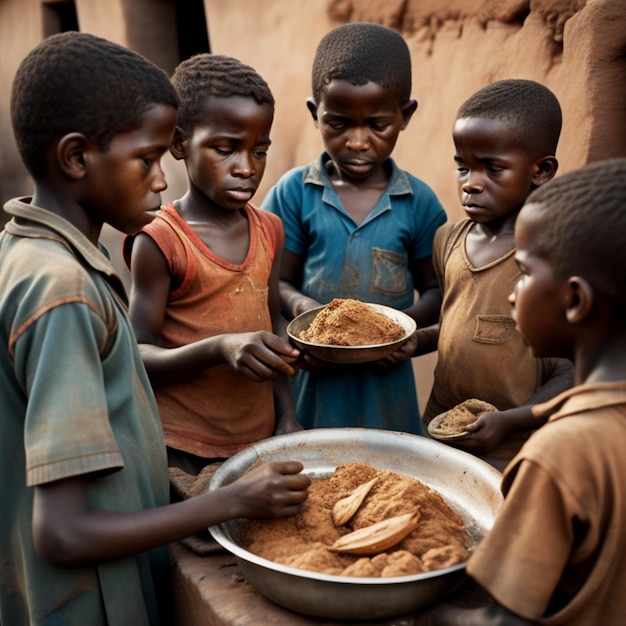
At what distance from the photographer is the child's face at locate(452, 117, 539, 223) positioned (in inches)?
79.3

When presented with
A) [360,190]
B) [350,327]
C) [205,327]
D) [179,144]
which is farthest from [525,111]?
[205,327]

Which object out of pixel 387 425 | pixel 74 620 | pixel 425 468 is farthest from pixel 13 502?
pixel 387 425

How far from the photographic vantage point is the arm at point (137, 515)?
3.95ft

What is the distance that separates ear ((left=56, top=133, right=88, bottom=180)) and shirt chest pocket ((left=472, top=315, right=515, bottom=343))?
3.92 feet

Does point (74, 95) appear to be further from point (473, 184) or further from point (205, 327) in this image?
point (473, 184)

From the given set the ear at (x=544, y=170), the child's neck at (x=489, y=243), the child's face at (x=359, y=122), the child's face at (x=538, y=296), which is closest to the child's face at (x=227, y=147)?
the child's face at (x=359, y=122)

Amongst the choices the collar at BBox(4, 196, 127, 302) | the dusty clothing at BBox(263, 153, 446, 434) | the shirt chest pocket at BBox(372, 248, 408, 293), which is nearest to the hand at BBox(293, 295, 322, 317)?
the dusty clothing at BBox(263, 153, 446, 434)

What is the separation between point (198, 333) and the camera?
2051 mm

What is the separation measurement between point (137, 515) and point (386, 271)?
4.60 ft

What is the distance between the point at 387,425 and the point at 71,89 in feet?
5.37

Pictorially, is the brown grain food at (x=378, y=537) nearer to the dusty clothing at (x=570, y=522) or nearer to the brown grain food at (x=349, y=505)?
the brown grain food at (x=349, y=505)

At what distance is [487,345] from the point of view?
80.1 inches

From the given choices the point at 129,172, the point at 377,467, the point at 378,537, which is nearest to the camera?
the point at 378,537

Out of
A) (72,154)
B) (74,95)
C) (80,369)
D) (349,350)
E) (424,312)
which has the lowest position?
(424,312)
